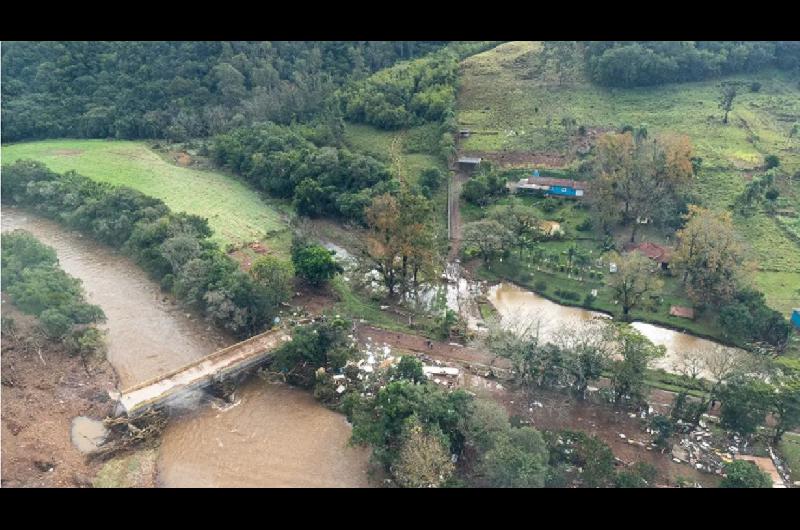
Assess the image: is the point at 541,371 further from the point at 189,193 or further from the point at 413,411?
the point at 189,193

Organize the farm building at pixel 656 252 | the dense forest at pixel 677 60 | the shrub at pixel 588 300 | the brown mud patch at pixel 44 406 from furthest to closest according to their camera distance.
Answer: the dense forest at pixel 677 60
the farm building at pixel 656 252
the shrub at pixel 588 300
the brown mud patch at pixel 44 406

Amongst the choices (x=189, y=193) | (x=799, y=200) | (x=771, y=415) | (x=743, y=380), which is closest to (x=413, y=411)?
(x=743, y=380)

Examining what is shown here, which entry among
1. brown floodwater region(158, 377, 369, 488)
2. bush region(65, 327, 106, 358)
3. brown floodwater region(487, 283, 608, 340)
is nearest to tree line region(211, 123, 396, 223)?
brown floodwater region(487, 283, 608, 340)

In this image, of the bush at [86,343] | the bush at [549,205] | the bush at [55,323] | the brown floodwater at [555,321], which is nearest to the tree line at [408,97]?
the bush at [549,205]

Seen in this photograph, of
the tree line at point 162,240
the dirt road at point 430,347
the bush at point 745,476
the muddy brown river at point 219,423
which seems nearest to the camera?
the bush at point 745,476

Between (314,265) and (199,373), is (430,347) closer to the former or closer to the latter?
(314,265)

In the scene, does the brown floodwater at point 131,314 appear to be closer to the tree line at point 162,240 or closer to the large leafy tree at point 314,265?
the tree line at point 162,240

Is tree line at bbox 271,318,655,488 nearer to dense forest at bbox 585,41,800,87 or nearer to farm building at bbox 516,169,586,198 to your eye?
farm building at bbox 516,169,586,198
